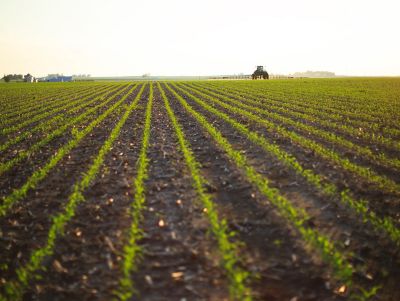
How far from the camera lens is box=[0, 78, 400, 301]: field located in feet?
17.3

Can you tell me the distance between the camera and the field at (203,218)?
17.3ft

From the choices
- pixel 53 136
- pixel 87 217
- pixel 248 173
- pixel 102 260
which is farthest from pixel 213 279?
pixel 53 136

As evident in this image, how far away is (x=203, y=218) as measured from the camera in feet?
23.3

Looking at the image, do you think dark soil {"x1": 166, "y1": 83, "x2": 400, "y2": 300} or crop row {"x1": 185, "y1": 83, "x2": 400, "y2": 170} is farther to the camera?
crop row {"x1": 185, "y1": 83, "x2": 400, "y2": 170}

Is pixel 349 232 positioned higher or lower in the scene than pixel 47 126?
lower

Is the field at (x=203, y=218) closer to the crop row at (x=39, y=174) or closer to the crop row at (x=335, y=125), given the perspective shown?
the crop row at (x=39, y=174)

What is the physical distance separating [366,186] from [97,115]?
17.8m

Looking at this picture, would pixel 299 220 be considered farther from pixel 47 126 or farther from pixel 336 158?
pixel 47 126

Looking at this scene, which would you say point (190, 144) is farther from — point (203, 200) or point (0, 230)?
point (0, 230)

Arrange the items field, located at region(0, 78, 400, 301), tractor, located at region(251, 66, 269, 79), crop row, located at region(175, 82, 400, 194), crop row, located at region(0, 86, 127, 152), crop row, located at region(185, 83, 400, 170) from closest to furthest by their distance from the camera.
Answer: field, located at region(0, 78, 400, 301) < crop row, located at region(175, 82, 400, 194) < crop row, located at region(185, 83, 400, 170) < crop row, located at region(0, 86, 127, 152) < tractor, located at region(251, 66, 269, 79)

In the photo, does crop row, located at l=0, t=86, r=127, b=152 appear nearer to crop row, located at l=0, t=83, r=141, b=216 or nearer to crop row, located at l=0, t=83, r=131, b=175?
crop row, located at l=0, t=83, r=131, b=175

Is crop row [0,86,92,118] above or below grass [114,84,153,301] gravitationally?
above

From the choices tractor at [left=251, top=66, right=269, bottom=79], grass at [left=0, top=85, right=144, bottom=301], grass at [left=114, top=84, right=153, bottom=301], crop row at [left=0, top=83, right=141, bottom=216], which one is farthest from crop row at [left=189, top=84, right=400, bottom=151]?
tractor at [left=251, top=66, right=269, bottom=79]

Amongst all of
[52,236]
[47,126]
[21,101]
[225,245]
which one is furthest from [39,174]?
[21,101]
